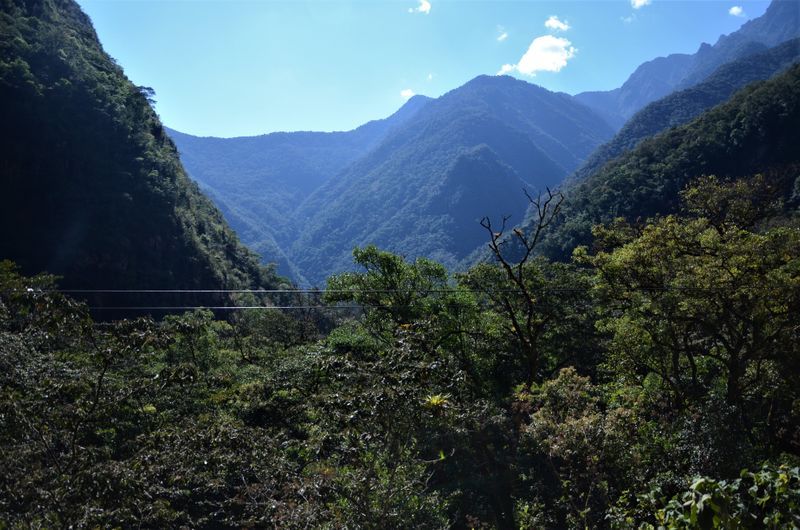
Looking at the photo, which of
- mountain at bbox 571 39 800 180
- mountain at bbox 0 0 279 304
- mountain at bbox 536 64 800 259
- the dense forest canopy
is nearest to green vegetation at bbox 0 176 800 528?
the dense forest canopy

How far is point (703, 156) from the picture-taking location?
56000mm

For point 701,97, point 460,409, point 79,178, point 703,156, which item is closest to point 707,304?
point 460,409

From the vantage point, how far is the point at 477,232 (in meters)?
145

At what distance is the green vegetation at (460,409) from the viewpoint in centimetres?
569

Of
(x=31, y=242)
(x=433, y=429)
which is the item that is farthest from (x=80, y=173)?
(x=433, y=429)

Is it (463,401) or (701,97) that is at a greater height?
(701,97)

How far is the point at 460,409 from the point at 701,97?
407 ft

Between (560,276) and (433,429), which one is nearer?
(433,429)

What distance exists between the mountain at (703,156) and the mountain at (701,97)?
4379cm

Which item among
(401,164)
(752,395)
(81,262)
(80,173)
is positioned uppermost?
(401,164)

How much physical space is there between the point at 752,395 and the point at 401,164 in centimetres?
19085

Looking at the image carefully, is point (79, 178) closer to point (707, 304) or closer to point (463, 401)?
point (463, 401)

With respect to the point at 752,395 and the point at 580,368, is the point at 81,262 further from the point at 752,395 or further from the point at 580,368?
the point at 752,395

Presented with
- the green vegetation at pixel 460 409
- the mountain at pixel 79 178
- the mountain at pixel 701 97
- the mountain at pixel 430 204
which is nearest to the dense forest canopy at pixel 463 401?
the green vegetation at pixel 460 409
